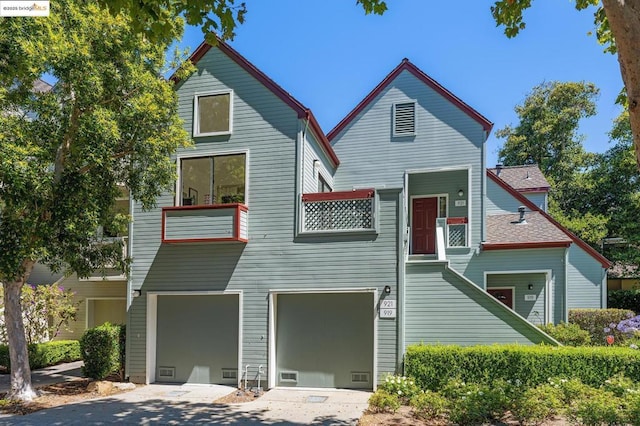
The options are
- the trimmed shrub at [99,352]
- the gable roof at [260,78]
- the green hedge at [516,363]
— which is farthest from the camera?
the gable roof at [260,78]

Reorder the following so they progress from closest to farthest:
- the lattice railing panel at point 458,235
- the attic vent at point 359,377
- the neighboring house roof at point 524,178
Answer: the attic vent at point 359,377, the lattice railing panel at point 458,235, the neighboring house roof at point 524,178

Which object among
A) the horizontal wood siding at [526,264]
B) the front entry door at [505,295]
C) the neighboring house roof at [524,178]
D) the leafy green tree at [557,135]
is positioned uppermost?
the leafy green tree at [557,135]

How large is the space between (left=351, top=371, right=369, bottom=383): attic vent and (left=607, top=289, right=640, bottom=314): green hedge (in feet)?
58.7

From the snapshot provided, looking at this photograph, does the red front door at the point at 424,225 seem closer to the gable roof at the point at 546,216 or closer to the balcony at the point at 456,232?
the balcony at the point at 456,232

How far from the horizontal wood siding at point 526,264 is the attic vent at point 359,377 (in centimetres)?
539

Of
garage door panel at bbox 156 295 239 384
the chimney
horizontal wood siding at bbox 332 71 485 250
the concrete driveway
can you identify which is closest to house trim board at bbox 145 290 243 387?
garage door panel at bbox 156 295 239 384

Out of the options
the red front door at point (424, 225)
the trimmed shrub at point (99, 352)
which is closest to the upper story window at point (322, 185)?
the red front door at point (424, 225)

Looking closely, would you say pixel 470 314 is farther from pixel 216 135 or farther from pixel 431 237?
pixel 216 135

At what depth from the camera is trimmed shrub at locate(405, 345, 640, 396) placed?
8.50 meters

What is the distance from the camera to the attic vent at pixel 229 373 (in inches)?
421

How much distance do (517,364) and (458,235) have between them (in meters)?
5.75

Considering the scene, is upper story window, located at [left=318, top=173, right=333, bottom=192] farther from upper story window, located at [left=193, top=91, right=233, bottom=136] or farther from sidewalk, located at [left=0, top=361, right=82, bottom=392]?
sidewalk, located at [left=0, top=361, right=82, bottom=392]

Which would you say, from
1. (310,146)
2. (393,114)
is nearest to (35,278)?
(310,146)

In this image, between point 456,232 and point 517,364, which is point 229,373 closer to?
point 517,364
